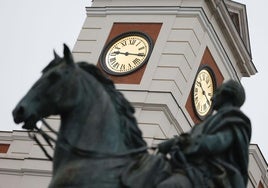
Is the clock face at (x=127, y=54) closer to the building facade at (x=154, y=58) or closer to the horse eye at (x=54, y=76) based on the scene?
the building facade at (x=154, y=58)

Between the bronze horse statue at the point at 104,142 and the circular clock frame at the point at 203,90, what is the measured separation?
15.3 metres

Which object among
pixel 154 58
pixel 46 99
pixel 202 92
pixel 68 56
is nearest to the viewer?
pixel 46 99

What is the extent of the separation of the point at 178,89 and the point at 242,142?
14.8 m

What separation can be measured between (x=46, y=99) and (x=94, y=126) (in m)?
0.30

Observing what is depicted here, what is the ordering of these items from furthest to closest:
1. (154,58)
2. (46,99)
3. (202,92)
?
(202,92)
(154,58)
(46,99)

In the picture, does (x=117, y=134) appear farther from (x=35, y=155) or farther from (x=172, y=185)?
(x=35, y=155)

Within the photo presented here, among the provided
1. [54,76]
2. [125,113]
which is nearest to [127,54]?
[125,113]

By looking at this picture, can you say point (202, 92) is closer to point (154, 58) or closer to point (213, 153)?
point (154, 58)

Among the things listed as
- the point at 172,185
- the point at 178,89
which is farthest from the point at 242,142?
the point at 178,89

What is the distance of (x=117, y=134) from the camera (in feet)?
17.2

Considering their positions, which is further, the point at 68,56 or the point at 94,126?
the point at 68,56

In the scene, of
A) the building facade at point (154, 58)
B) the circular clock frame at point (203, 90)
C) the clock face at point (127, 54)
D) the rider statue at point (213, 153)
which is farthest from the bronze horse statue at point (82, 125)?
the circular clock frame at point (203, 90)

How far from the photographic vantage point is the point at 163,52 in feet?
67.3

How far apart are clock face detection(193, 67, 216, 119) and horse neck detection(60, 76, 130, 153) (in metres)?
15.5
